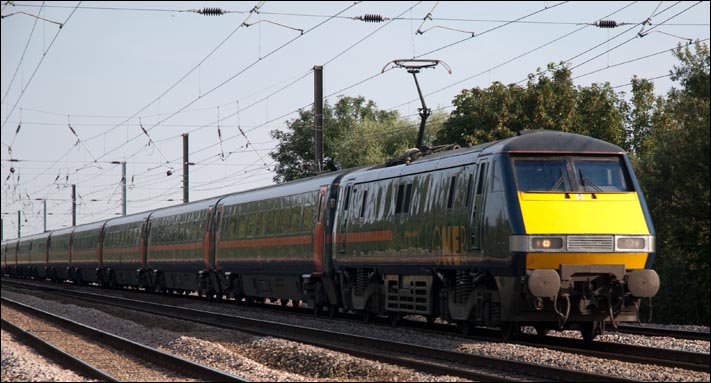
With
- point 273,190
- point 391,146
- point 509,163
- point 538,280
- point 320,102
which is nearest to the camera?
point 538,280

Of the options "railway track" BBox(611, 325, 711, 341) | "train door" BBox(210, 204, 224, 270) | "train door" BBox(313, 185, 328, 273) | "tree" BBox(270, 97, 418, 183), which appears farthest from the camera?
"tree" BBox(270, 97, 418, 183)

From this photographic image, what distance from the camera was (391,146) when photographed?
89125mm

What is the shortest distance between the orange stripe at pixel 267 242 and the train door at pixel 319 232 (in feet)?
1.79

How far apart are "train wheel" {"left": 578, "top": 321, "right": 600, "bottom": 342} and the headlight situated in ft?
5.76

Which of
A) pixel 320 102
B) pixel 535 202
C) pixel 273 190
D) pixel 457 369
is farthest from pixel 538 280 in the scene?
pixel 320 102

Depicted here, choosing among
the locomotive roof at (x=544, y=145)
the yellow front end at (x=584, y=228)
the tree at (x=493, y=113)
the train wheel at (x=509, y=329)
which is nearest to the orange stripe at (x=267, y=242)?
the locomotive roof at (x=544, y=145)

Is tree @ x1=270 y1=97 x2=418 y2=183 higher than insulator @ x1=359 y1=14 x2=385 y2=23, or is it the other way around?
tree @ x1=270 y1=97 x2=418 y2=183

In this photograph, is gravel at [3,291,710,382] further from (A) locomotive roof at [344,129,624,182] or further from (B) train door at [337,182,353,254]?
(A) locomotive roof at [344,129,624,182]

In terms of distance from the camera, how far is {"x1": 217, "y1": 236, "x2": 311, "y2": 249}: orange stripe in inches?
1056

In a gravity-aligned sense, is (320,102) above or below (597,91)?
below

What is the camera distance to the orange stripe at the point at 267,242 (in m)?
26.8

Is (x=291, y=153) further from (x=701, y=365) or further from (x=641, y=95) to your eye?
(x=701, y=365)

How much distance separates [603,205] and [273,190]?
14.9 metres

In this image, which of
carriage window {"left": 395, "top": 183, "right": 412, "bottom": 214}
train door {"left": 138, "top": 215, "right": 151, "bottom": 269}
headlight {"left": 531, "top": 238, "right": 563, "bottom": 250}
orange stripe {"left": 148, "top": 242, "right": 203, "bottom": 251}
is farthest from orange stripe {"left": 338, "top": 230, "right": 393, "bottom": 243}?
train door {"left": 138, "top": 215, "right": 151, "bottom": 269}
